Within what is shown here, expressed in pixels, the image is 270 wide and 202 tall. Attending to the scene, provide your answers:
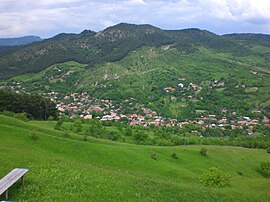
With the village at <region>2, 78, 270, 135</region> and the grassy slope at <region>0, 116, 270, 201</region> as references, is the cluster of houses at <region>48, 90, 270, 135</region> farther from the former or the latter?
the grassy slope at <region>0, 116, 270, 201</region>

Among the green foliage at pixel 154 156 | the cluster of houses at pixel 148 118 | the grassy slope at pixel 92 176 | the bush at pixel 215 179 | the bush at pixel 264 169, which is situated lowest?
the cluster of houses at pixel 148 118

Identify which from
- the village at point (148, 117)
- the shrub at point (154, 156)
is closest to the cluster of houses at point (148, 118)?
the village at point (148, 117)

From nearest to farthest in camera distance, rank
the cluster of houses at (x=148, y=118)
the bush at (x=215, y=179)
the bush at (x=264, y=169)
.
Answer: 1. the bush at (x=215, y=179)
2. the bush at (x=264, y=169)
3. the cluster of houses at (x=148, y=118)

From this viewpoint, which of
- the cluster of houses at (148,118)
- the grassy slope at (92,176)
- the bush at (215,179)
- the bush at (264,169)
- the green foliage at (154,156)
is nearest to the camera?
the grassy slope at (92,176)

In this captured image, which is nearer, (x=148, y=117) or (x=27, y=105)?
(x=27, y=105)

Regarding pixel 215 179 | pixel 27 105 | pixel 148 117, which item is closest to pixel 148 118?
pixel 148 117

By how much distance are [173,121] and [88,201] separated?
487 feet

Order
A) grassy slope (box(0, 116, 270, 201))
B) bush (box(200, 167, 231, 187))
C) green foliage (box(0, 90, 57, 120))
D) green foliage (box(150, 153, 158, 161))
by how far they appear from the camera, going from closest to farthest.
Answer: grassy slope (box(0, 116, 270, 201)) → bush (box(200, 167, 231, 187)) → green foliage (box(150, 153, 158, 161)) → green foliage (box(0, 90, 57, 120))

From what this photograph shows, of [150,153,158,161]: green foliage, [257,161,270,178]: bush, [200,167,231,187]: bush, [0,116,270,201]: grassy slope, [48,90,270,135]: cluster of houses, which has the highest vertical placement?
[0,116,270,201]: grassy slope

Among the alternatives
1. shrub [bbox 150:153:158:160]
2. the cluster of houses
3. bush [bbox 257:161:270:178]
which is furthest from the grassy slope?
the cluster of houses

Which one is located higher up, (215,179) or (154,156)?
(215,179)

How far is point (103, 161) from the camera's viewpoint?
48.2 m

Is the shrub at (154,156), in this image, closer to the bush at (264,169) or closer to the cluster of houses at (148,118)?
the bush at (264,169)

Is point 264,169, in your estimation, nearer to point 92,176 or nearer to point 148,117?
point 92,176
